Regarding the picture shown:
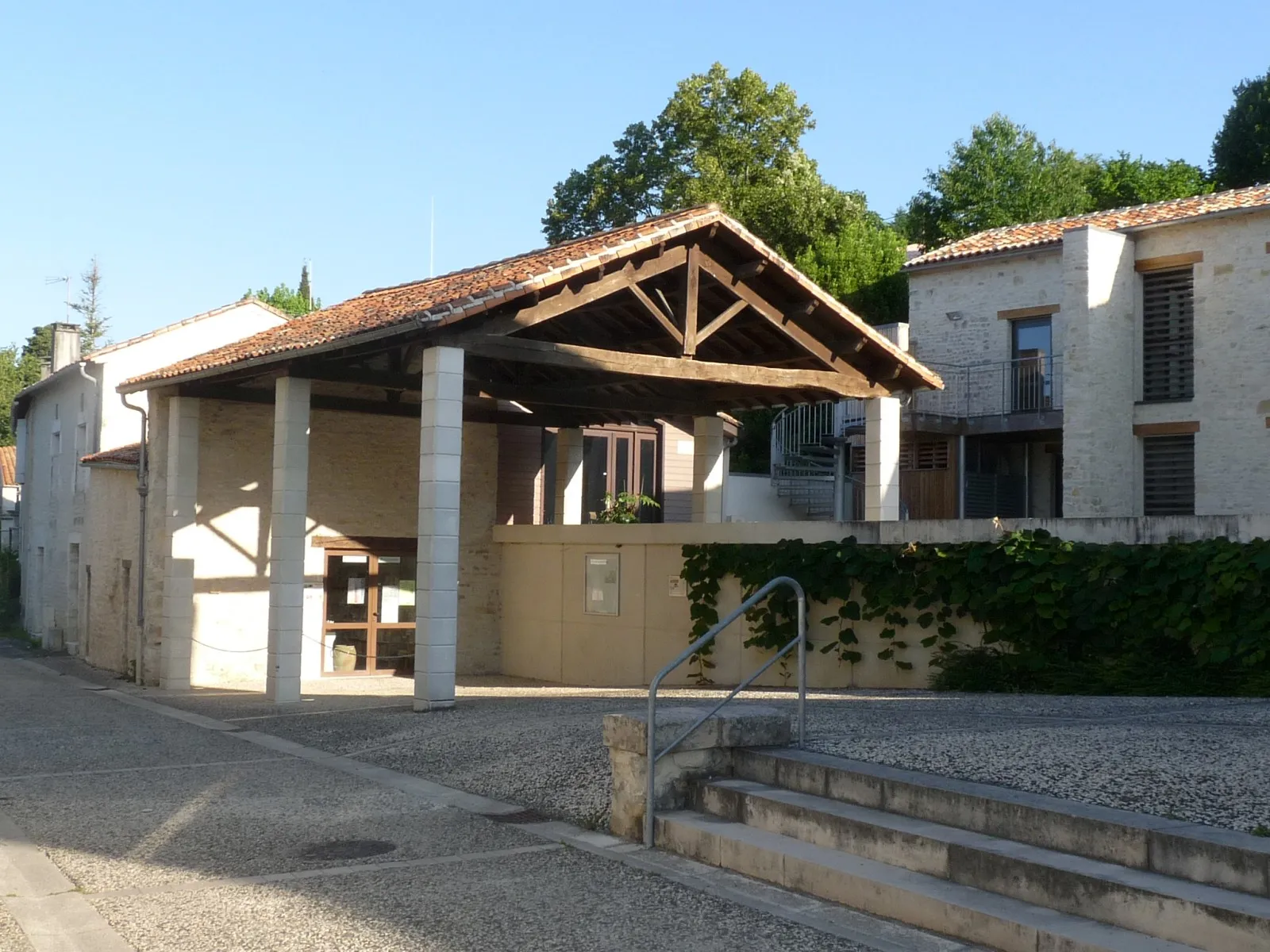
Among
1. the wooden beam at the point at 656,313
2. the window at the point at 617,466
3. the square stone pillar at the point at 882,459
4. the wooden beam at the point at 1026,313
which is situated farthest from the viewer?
the wooden beam at the point at 1026,313

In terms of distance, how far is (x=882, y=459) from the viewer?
16.1 meters

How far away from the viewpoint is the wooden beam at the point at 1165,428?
68.9 feet

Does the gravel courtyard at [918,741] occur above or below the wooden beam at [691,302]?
below

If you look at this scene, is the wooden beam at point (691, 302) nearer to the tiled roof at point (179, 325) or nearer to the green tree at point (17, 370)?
the tiled roof at point (179, 325)

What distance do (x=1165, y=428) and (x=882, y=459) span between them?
7652 millimetres

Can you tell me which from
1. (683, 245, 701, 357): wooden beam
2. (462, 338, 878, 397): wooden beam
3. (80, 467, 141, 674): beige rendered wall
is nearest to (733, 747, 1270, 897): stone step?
(462, 338, 878, 397): wooden beam

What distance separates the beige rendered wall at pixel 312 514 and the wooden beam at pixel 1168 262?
10924mm

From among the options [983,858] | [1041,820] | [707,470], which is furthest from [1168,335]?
[983,858]

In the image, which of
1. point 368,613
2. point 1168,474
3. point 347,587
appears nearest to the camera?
point 347,587

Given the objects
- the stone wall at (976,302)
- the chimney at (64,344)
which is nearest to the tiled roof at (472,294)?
the stone wall at (976,302)

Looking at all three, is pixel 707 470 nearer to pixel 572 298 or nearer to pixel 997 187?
pixel 572 298

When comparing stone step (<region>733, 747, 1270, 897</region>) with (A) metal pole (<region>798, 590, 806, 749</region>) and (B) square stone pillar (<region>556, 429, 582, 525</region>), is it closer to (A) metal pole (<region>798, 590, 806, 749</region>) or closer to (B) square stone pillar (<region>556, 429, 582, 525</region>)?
(A) metal pole (<region>798, 590, 806, 749</region>)

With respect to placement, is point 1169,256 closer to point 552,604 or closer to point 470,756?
point 552,604

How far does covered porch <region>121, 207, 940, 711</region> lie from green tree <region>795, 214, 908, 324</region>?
1553 centimetres
